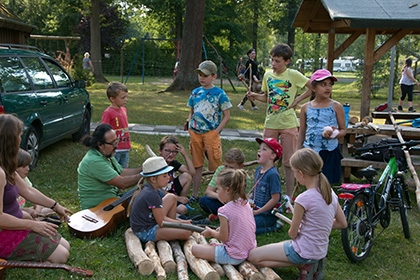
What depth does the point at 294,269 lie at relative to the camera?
3875 mm

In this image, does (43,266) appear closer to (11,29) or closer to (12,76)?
(12,76)

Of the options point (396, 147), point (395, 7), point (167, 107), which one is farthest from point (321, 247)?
point (167, 107)

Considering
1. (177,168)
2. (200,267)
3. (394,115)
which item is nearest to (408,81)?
(394,115)

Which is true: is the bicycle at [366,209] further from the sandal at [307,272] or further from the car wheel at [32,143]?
the car wheel at [32,143]

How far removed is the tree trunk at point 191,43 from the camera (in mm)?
18844

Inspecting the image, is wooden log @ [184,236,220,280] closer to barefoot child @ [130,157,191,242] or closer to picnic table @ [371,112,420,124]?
barefoot child @ [130,157,191,242]

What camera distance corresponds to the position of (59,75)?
27.2 ft

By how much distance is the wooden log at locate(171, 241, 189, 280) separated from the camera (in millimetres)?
3424

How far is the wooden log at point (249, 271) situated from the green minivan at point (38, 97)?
159 inches

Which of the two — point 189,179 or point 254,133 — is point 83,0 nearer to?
point 254,133

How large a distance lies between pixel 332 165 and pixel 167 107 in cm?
1017

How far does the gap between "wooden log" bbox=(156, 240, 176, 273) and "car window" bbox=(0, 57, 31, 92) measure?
3758 mm

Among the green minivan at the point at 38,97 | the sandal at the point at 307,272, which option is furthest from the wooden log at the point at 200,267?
the green minivan at the point at 38,97

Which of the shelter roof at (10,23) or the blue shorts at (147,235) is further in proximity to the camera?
the shelter roof at (10,23)
